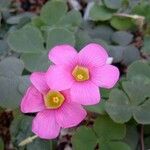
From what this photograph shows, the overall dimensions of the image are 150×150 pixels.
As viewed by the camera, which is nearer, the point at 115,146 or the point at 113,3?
the point at 115,146

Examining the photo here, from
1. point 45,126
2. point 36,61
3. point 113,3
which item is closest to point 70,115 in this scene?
point 45,126

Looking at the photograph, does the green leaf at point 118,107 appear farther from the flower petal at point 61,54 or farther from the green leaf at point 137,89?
the flower petal at point 61,54

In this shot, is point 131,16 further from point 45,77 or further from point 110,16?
point 45,77

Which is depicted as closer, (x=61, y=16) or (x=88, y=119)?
(x=88, y=119)

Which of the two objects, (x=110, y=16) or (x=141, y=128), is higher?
(x=110, y=16)

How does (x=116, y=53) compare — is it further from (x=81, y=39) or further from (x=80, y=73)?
(x=80, y=73)

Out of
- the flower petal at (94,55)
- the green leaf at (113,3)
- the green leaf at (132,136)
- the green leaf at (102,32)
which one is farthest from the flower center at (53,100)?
the green leaf at (113,3)

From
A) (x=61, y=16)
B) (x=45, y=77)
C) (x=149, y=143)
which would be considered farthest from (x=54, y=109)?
(x=61, y=16)
